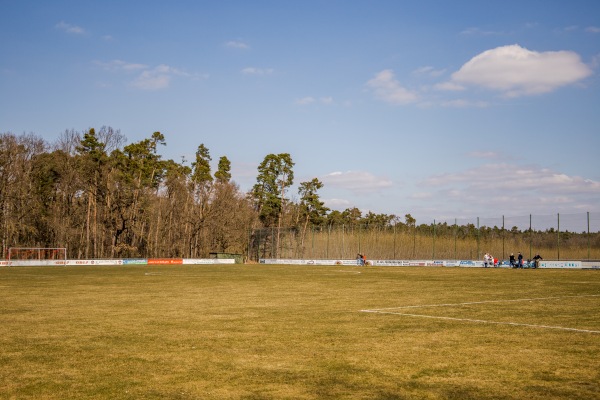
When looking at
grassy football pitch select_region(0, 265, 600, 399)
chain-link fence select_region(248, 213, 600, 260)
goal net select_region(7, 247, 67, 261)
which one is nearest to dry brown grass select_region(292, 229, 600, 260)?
chain-link fence select_region(248, 213, 600, 260)

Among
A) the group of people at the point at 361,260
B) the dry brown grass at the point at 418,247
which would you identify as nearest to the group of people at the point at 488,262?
the dry brown grass at the point at 418,247

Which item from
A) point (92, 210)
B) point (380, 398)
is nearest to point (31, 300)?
point (380, 398)

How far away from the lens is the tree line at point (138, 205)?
3031 inches

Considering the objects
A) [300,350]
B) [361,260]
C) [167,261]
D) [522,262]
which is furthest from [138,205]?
[300,350]

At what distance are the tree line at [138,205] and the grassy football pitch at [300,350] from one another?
48.0 metres

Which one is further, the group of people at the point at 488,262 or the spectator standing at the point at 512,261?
the group of people at the point at 488,262

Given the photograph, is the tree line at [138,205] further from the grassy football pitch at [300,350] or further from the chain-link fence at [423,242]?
the grassy football pitch at [300,350]

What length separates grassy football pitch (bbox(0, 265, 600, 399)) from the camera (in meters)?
7.98

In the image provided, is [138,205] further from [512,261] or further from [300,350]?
[300,350]

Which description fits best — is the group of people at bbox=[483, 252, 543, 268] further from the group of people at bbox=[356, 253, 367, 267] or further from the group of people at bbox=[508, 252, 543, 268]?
the group of people at bbox=[356, 253, 367, 267]

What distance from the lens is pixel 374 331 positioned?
13.4 m

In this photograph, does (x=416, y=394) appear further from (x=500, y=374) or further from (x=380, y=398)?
(x=500, y=374)

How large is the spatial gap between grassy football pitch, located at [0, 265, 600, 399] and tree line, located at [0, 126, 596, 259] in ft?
157

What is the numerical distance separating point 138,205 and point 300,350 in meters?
81.3
